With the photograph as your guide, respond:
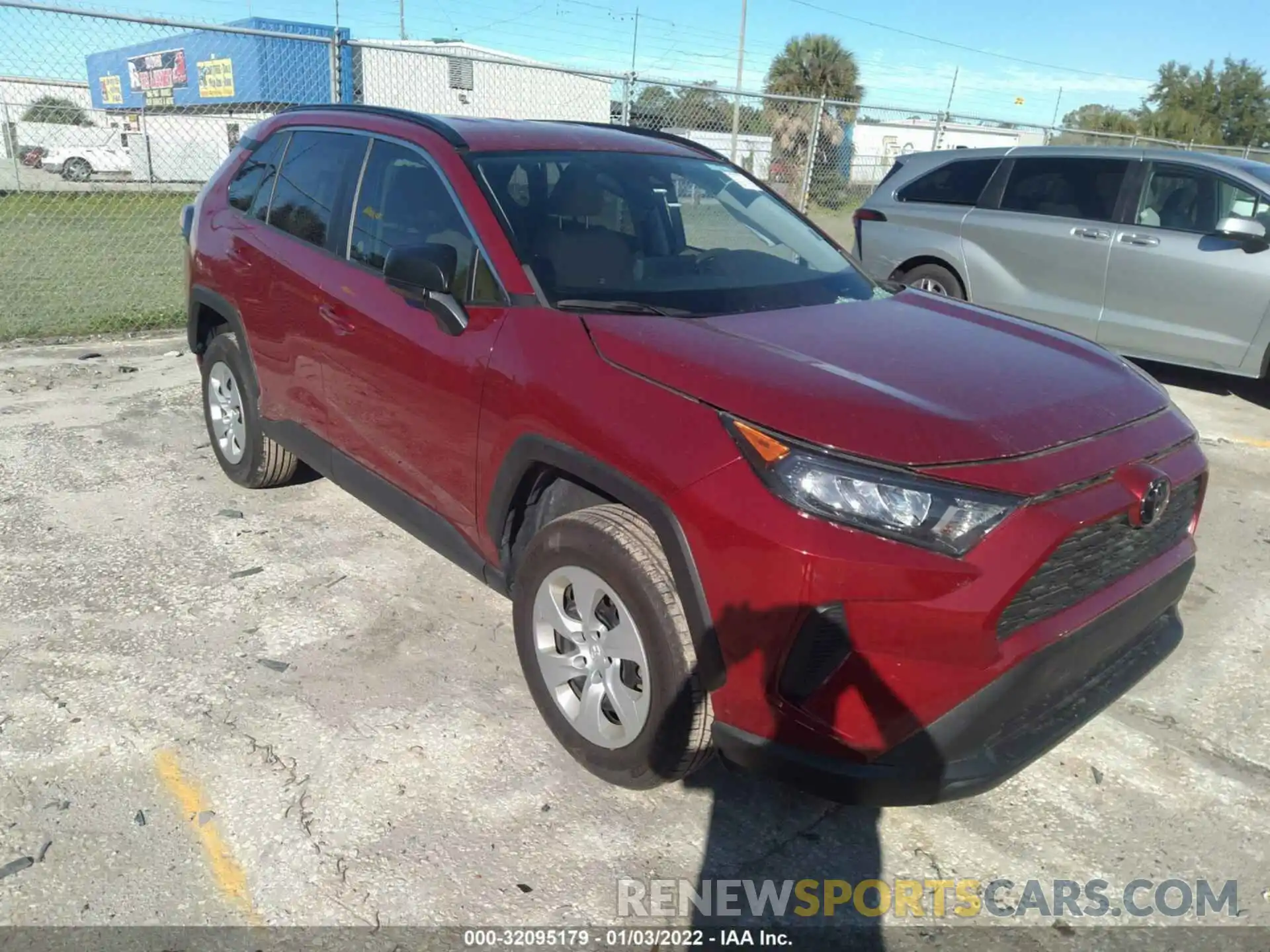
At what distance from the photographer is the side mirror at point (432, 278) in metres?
2.89

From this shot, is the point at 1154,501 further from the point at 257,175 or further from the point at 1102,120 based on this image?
the point at 1102,120

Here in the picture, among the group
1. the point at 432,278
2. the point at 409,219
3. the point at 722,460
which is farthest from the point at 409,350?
the point at 722,460

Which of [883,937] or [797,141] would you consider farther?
[797,141]

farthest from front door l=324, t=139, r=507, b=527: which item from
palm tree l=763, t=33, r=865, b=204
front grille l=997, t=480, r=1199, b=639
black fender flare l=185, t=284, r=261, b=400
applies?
palm tree l=763, t=33, r=865, b=204

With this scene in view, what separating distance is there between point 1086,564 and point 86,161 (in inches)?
835

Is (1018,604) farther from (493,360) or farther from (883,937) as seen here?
(493,360)

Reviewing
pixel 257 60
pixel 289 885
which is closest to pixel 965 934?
pixel 289 885

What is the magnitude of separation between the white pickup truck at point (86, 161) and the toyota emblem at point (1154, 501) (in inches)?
673

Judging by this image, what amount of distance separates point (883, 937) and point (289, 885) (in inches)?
57.6

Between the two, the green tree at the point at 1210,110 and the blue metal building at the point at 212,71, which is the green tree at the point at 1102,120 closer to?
the green tree at the point at 1210,110

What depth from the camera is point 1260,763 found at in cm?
299

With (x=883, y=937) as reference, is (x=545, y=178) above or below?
above

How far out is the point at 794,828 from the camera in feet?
8.66

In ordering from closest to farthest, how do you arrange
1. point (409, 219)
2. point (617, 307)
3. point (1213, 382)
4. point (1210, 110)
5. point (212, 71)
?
1. point (617, 307)
2. point (409, 219)
3. point (1213, 382)
4. point (212, 71)
5. point (1210, 110)
